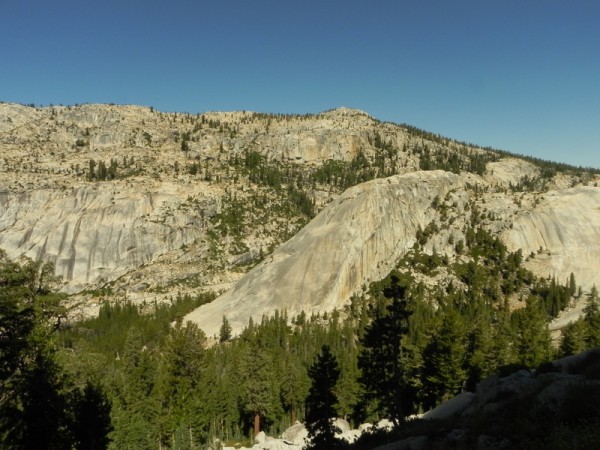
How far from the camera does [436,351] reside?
5100cm

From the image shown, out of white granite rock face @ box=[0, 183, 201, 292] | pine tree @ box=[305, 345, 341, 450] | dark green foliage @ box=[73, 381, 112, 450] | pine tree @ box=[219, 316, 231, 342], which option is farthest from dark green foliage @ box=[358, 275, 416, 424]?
white granite rock face @ box=[0, 183, 201, 292]

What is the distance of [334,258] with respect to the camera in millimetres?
124812

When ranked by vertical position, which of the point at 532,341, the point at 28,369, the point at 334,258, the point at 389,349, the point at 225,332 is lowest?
the point at 225,332

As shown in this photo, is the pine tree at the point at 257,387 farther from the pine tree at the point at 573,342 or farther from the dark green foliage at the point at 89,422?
the pine tree at the point at 573,342

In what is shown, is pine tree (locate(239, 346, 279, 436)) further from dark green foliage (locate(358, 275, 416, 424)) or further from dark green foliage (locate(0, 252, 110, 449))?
dark green foliage (locate(0, 252, 110, 449))

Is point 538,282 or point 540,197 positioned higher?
point 540,197


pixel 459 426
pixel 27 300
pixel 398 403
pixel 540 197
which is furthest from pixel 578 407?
pixel 540 197

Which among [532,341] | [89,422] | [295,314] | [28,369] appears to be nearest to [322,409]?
[89,422]

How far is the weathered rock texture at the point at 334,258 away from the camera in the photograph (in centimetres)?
12062

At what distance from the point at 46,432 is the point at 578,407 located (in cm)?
2778

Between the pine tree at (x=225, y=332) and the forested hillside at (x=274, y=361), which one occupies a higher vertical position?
the forested hillside at (x=274, y=361)

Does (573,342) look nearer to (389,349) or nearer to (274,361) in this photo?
(389,349)

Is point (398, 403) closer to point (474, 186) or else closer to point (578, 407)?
point (578, 407)

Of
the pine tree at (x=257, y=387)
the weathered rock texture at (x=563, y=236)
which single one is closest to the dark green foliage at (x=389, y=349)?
the pine tree at (x=257, y=387)
